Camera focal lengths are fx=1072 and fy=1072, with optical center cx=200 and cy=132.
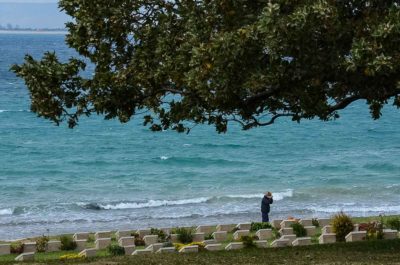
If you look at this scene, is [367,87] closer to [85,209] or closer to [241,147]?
[85,209]

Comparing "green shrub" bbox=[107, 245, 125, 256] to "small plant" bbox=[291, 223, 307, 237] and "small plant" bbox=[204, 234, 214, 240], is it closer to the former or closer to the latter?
"small plant" bbox=[204, 234, 214, 240]

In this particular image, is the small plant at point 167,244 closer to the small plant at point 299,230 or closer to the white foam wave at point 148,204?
the small plant at point 299,230

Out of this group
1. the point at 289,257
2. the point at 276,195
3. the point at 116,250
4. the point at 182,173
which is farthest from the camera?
the point at 182,173

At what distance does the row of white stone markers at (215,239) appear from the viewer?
91.5 ft

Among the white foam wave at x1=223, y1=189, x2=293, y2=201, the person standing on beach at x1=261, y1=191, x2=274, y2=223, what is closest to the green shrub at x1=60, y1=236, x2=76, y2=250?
the person standing on beach at x1=261, y1=191, x2=274, y2=223

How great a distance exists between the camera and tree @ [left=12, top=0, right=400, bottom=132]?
2012 cm

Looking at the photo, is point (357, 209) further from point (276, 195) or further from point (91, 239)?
point (91, 239)

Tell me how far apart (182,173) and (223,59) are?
52787 millimetres

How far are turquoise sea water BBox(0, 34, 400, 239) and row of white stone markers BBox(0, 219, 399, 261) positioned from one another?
13.9m

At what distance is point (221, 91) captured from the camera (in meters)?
21.3

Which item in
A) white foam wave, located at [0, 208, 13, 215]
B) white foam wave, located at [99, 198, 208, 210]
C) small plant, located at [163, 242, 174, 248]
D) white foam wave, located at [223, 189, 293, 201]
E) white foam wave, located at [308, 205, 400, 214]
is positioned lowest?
white foam wave, located at [0, 208, 13, 215]

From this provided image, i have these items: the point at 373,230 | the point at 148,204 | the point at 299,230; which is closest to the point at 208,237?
the point at 299,230

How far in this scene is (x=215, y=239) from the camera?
105ft

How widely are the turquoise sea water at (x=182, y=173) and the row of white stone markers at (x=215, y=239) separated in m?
13.9
